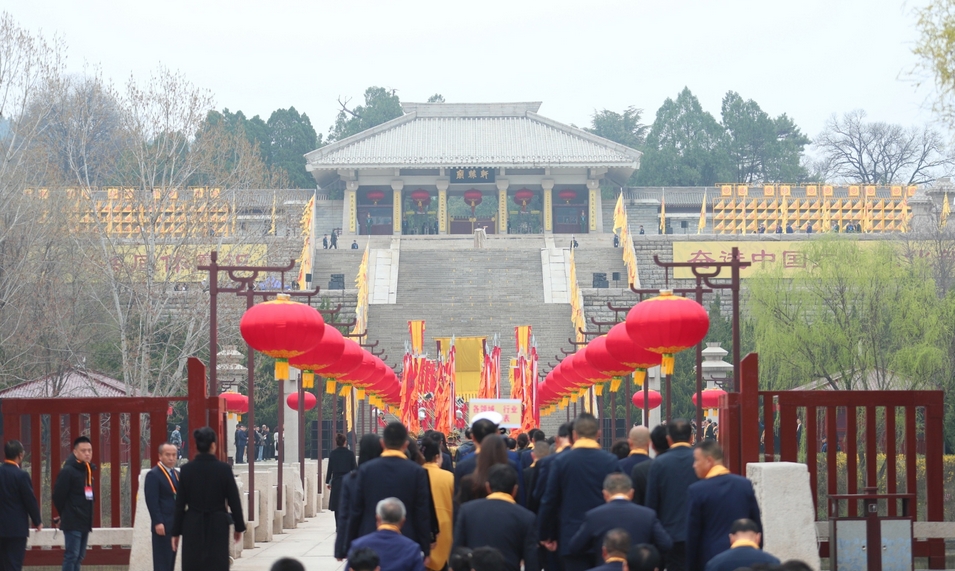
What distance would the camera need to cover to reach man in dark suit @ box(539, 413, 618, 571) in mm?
7512

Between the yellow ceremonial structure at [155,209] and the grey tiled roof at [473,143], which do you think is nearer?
the yellow ceremonial structure at [155,209]

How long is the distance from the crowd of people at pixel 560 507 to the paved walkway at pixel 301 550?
10.3 ft

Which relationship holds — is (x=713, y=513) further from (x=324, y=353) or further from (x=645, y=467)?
(x=324, y=353)

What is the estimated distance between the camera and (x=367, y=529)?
7.43 meters

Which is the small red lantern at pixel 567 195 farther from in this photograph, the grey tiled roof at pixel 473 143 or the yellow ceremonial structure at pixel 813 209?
the yellow ceremonial structure at pixel 813 209

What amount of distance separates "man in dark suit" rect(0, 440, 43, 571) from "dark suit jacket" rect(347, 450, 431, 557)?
2999 mm

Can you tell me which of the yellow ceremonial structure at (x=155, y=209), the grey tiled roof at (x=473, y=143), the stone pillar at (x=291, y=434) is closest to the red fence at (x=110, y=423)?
the stone pillar at (x=291, y=434)

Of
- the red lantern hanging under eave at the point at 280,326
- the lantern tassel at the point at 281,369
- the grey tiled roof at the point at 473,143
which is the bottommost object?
the lantern tassel at the point at 281,369

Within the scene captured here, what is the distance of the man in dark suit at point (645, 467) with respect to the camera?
8156mm

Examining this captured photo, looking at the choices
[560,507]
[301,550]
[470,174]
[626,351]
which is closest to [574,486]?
[560,507]

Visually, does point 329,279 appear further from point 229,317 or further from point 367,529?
point 367,529

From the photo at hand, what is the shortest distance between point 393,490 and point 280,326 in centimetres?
533

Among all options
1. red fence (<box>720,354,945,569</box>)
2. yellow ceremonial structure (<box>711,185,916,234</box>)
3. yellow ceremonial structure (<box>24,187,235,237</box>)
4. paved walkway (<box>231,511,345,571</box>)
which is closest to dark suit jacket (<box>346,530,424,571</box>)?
red fence (<box>720,354,945,569</box>)

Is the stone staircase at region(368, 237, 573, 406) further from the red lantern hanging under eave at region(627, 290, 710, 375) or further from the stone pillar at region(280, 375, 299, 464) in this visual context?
the red lantern hanging under eave at region(627, 290, 710, 375)
